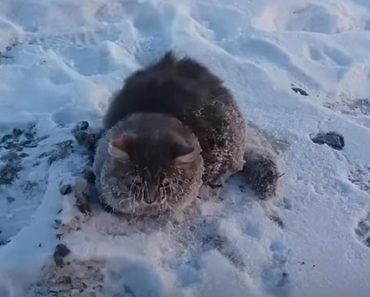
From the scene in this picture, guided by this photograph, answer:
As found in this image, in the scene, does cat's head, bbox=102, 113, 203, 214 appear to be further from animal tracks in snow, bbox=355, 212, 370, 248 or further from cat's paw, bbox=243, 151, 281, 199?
animal tracks in snow, bbox=355, 212, 370, 248

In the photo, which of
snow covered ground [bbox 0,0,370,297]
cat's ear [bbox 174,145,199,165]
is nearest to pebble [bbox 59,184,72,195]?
snow covered ground [bbox 0,0,370,297]

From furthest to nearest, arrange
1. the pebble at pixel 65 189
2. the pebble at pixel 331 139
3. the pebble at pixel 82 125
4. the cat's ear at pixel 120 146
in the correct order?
the pebble at pixel 331 139 < the pebble at pixel 82 125 < the pebble at pixel 65 189 < the cat's ear at pixel 120 146

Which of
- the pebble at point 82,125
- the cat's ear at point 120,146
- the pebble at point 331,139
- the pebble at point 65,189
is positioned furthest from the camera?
the pebble at point 331,139

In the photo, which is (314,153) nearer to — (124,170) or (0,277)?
(124,170)

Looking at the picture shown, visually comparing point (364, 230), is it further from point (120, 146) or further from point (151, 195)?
point (120, 146)

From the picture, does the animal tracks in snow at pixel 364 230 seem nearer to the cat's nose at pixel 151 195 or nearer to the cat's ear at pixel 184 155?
the cat's ear at pixel 184 155

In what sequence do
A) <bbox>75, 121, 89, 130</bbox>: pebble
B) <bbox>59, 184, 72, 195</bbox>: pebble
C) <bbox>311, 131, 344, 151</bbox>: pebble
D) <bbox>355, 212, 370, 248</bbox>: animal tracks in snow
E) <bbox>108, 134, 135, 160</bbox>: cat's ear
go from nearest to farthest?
<bbox>108, 134, 135, 160</bbox>: cat's ear, <bbox>59, 184, 72, 195</bbox>: pebble, <bbox>355, 212, 370, 248</bbox>: animal tracks in snow, <bbox>75, 121, 89, 130</bbox>: pebble, <bbox>311, 131, 344, 151</bbox>: pebble

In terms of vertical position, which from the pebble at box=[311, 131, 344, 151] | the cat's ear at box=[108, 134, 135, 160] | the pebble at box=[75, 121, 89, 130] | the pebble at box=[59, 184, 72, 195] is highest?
the cat's ear at box=[108, 134, 135, 160]

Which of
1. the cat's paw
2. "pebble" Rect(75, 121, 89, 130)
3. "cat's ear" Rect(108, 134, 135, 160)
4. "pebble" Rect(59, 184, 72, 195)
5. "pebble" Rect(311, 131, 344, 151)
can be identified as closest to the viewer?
"cat's ear" Rect(108, 134, 135, 160)

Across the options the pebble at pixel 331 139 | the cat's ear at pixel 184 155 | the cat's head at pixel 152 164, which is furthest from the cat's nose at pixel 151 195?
the pebble at pixel 331 139

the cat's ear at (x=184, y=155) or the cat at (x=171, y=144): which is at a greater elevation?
the cat's ear at (x=184, y=155)
